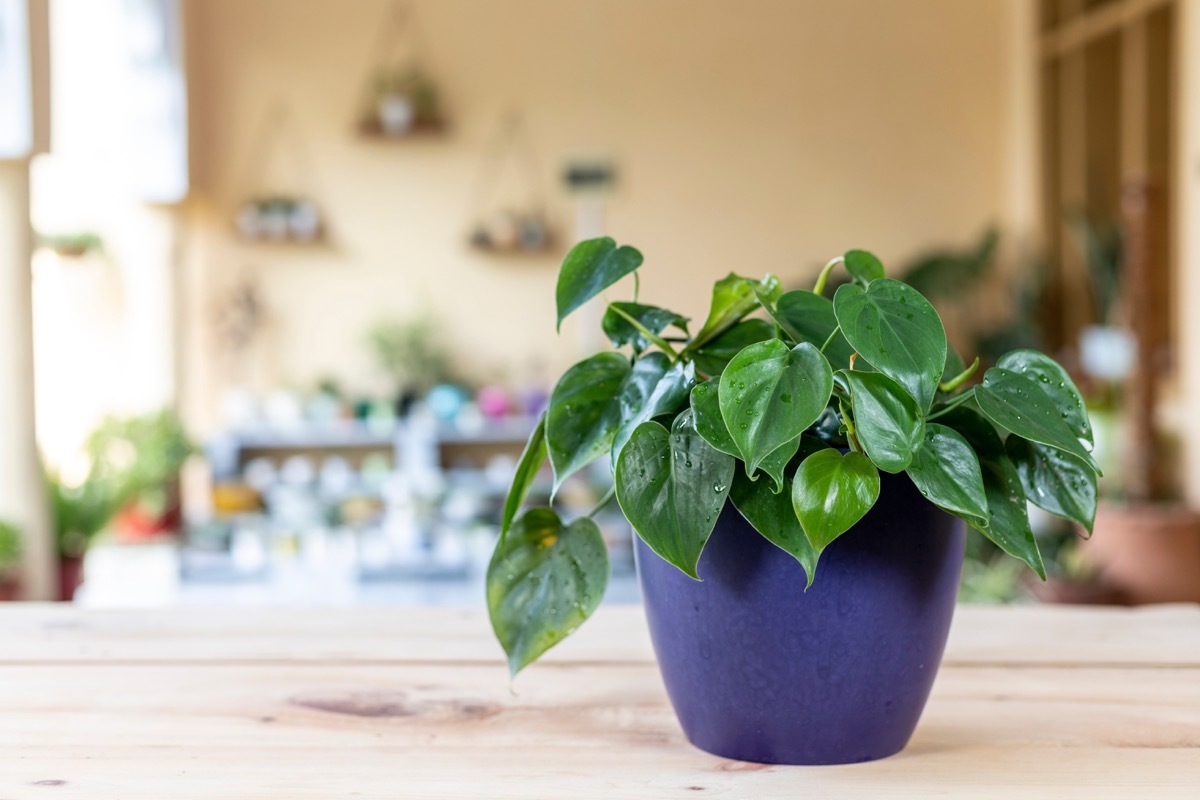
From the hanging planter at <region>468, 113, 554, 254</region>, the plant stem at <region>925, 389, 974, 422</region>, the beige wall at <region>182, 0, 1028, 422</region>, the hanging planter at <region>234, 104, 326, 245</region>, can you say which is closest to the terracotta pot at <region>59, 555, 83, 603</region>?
the beige wall at <region>182, 0, 1028, 422</region>

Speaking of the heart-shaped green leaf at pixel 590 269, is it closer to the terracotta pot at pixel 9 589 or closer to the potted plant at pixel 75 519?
the terracotta pot at pixel 9 589

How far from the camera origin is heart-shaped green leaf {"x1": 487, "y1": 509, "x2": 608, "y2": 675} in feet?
2.51

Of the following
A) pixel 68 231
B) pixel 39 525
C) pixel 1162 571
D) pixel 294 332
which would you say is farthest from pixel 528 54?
pixel 1162 571

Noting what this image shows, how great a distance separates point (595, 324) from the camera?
668 cm

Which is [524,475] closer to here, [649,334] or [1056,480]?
[649,334]

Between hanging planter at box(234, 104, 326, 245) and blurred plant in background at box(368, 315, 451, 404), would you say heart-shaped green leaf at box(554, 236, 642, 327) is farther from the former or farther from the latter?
hanging planter at box(234, 104, 326, 245)

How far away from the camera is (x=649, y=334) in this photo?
29.5 inches

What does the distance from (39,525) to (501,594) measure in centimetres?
368

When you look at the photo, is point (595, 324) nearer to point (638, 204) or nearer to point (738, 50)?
point (638, 204)

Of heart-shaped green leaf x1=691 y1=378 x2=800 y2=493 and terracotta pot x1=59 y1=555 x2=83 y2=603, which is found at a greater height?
heart-shaped green leaf x1=691 y1=378 x2=800 y2=493

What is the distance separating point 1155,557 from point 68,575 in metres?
3.64

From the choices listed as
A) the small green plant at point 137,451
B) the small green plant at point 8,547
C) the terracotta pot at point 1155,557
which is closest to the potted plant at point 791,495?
the small green plant at point 8,547

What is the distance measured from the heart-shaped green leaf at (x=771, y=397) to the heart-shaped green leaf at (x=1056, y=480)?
19 centimetres

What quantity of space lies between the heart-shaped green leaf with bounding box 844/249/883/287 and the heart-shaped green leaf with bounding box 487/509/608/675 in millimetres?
233
